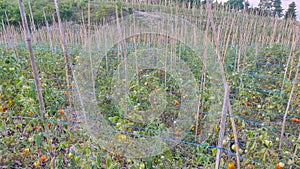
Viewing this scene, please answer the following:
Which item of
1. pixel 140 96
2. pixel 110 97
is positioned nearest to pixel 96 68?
pixel 110 97

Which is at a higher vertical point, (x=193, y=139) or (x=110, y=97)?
(x=110, y=97)

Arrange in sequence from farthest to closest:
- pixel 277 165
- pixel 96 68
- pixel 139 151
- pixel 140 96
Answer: pixel 96 68 → pixel 140 96 → pixel 139 151 → pixel 277 165

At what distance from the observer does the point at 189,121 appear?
1.96m

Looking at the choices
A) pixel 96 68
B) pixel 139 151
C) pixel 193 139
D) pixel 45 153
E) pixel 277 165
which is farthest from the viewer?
pixel 96 68

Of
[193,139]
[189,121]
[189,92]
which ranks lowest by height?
[193,139]

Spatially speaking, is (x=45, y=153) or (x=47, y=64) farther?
(x=47, y=64)

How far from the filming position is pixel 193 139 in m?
1.91

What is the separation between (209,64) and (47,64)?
279 cm

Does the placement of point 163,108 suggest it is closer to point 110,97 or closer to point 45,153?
point 110,97

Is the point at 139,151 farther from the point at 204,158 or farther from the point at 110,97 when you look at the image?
the point at 110,97

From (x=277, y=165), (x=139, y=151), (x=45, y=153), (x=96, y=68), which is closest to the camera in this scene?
(x=277, y=165)

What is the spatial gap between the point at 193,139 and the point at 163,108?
1.34ft

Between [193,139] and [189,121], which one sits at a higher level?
[189,121]

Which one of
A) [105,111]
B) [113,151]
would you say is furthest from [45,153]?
[105,111]
